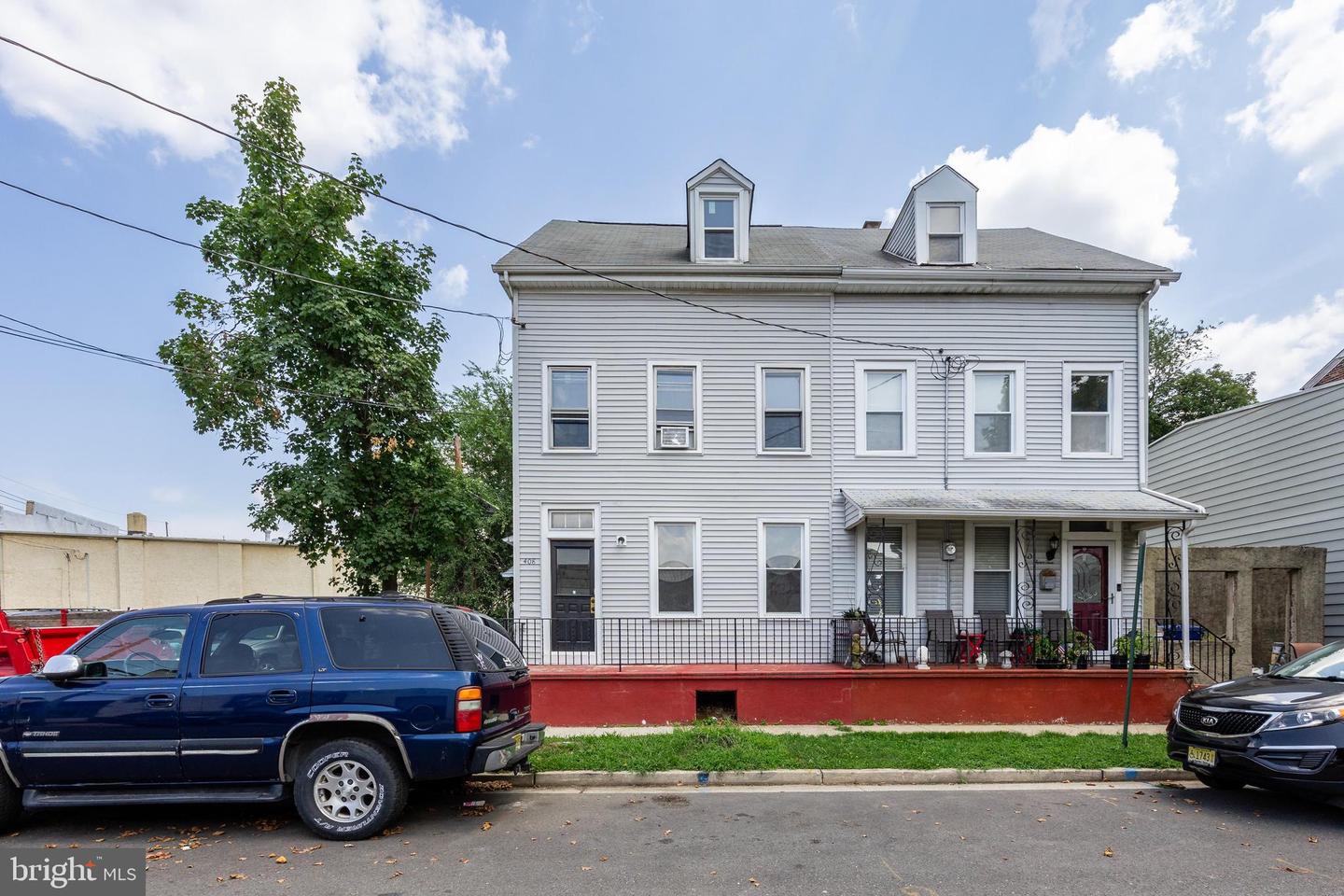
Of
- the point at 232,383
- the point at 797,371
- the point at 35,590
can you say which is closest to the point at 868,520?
the point at 797,371

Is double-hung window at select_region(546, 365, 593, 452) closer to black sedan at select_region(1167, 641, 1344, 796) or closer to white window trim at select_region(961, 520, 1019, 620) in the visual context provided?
white window trim at select_region(961, 520, 1019, 620)

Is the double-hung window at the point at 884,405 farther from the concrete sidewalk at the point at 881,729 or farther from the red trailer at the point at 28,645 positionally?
the red trailer at the point at 28,645

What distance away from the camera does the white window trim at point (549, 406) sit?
11453 millimetres

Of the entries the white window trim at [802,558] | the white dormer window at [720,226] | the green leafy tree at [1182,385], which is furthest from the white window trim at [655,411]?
the green leafy tree at [1182,385]

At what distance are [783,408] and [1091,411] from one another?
5.42 m

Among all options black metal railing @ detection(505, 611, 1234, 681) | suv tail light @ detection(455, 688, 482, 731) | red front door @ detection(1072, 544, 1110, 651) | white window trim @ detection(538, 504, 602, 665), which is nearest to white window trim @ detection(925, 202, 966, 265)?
red front door @ detection(1072, 544, 1110, 651)

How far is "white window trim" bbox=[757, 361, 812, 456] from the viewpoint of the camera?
1159cm

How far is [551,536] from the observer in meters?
11.4

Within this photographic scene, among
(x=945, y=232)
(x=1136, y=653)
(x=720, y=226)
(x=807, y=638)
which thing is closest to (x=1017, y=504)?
(x=1136, y=653)

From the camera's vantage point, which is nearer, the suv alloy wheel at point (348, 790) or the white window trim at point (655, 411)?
the suv alloy wheel at point (348, 790)

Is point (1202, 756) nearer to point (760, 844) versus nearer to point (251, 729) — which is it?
point (760, 844)

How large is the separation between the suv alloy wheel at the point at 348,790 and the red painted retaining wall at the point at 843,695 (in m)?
4.05

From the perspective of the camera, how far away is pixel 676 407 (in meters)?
11.7

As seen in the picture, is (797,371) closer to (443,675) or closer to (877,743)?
(877,743)
